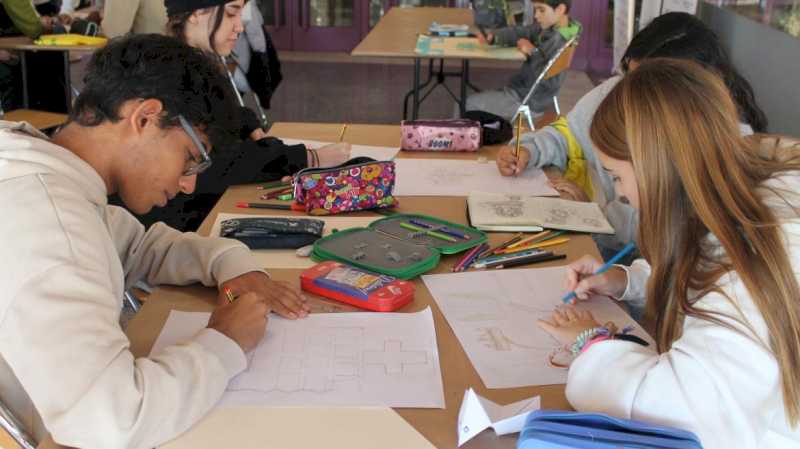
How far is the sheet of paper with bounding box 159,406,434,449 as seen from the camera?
1006mm

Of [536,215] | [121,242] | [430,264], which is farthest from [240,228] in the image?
[536,215]

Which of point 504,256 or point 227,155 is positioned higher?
point 227,155

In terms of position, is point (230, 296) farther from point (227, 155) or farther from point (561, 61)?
point (561, 61)

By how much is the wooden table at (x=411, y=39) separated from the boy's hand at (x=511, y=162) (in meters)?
2.04

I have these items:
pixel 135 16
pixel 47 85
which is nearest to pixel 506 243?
pixel 135 16

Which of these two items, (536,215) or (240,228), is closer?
(240,228)

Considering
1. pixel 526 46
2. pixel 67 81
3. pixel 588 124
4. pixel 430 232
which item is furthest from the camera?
pixel 67 81

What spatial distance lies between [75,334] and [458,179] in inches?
51.5

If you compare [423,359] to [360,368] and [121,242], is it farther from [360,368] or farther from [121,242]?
[121,242]

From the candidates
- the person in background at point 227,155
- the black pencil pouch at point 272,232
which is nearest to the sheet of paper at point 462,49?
the person in background at point 227,155

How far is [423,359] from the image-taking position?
1.21 m

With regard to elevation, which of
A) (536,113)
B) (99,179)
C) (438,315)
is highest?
(99,179)

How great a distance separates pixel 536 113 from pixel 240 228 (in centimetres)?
307

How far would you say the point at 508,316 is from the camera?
137 cm
